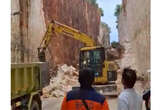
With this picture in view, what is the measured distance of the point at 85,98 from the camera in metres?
2.61

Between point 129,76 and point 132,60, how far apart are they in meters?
1.22

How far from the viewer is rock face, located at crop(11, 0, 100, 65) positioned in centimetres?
393

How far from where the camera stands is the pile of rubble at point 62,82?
383 cm

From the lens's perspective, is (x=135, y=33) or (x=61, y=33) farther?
(x=61, y=33)

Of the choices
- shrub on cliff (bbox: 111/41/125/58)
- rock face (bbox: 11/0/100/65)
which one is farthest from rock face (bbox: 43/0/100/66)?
shrub on cliff (bbox: 111/41/125/58)

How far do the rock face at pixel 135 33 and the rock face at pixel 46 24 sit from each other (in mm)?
324

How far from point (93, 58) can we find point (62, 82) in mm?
465

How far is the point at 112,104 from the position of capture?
3.71 metres

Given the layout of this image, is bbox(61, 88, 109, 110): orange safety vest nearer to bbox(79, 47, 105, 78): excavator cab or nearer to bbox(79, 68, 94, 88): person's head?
bbox(79, 68, 94, 88): person's head

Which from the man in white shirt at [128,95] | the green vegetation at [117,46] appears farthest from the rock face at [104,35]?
the man in white shirt at [128,95]

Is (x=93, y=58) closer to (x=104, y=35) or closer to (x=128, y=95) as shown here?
(x=104, y=35)

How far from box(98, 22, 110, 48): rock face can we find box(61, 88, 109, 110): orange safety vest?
51.8 inches

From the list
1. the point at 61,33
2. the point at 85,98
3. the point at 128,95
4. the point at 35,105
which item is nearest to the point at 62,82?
the point at 35,105
